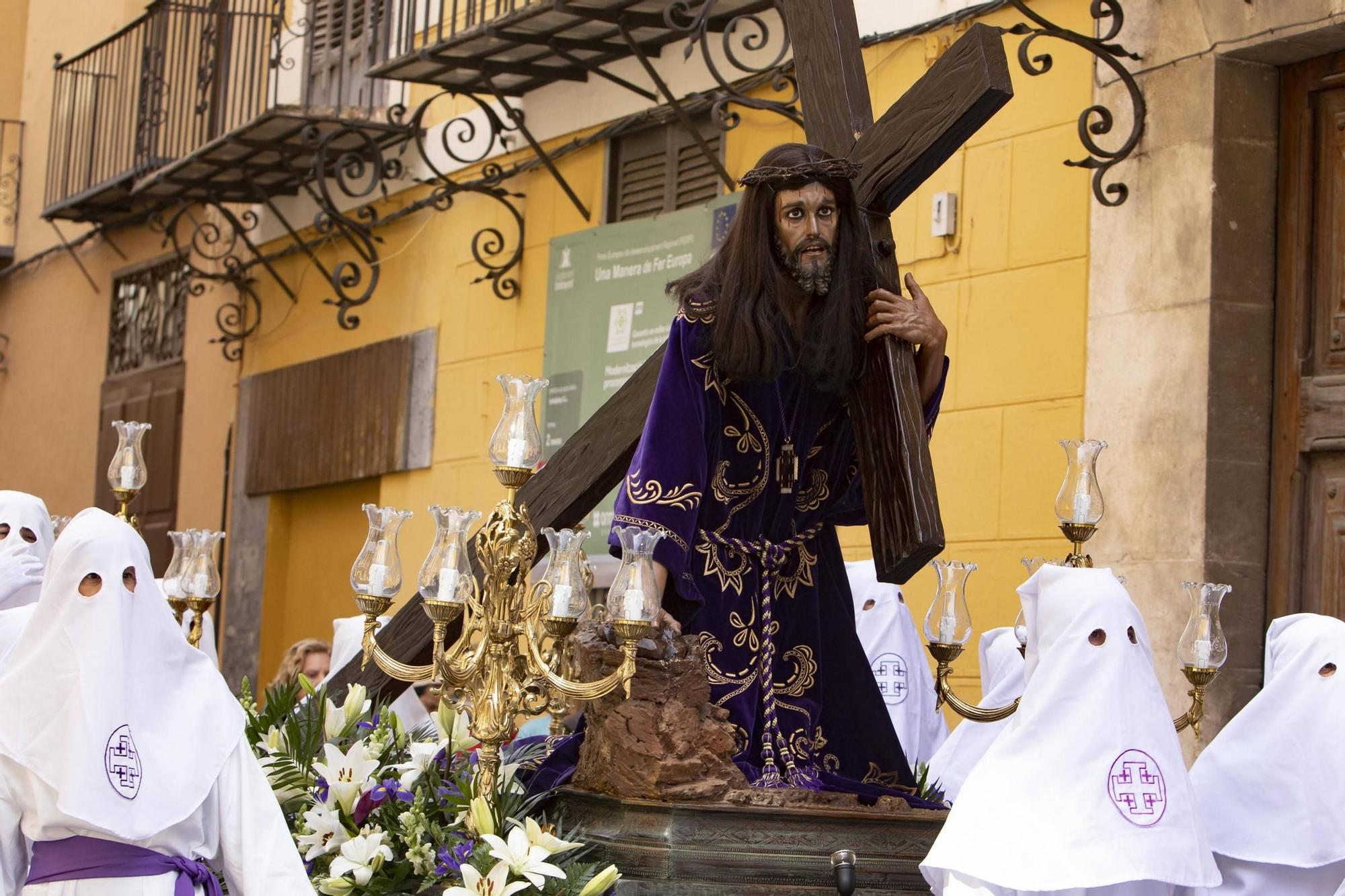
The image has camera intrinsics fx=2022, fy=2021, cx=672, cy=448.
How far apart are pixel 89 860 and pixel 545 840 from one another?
2.87 feet

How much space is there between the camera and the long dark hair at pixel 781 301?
14.5 feet

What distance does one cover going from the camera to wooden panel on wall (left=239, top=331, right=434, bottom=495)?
11477 mm

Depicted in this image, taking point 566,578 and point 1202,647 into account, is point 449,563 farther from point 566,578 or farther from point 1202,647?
point 1202,647

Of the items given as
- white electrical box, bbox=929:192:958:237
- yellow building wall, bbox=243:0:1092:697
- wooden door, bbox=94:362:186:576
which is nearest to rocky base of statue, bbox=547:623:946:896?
yellow building wall, bbox=243:0:1092:697

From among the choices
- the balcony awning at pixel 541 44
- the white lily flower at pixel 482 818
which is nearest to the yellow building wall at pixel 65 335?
the balcony awning at pixel 541 44

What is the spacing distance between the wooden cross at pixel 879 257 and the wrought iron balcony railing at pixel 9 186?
45.9 ft

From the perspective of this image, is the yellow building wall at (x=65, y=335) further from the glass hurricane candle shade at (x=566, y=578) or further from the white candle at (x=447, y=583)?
the glass hurricane candle shade at (x=566, y=578)

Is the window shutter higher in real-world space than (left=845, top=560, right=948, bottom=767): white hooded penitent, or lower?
higher

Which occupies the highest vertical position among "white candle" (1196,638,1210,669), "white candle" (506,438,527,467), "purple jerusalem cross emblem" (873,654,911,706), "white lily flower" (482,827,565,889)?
"white candle" (506,438,527,467)

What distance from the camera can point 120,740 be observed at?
3.90 metres

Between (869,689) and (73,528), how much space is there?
1.87m

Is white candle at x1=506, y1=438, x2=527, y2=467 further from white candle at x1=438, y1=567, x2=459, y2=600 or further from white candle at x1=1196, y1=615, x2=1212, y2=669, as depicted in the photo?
white candle at x1=1196, y1=615, x2=1212, y2=669

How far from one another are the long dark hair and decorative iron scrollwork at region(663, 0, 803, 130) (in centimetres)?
337

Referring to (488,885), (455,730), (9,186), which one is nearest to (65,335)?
(9,186)
